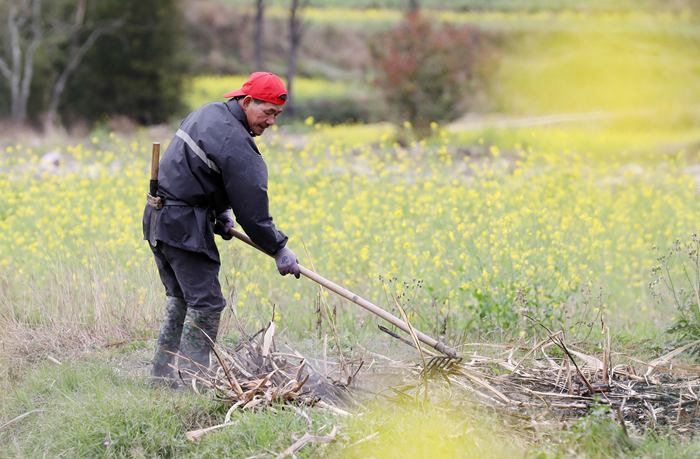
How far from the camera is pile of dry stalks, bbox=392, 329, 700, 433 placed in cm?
464

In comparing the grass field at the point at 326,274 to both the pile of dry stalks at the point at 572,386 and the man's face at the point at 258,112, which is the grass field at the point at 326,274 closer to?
the pile of dry stalks at the point at 572,386

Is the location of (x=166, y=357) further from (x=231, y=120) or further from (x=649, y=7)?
(x=649, y=7)

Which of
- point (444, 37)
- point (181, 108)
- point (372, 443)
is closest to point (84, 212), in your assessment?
point (372, 443)

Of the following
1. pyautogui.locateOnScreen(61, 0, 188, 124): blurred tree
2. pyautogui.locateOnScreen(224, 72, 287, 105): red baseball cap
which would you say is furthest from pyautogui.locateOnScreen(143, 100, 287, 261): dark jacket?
pyautogui.locateOnScreen(61, 0, 188, 124): blurred tree

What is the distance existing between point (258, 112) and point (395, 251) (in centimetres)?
299

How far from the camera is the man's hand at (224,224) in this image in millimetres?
5141

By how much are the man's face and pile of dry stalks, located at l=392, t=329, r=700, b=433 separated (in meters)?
1.55

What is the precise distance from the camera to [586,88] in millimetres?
28109

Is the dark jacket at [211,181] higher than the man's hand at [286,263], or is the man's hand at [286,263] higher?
the dark jacket at [211,181]

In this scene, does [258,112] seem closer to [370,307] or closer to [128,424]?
[370,307]

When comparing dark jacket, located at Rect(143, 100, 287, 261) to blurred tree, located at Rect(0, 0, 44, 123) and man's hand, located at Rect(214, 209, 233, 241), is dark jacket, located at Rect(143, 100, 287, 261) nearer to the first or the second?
man's hand, located at Rect(214, 209, 233, 241)

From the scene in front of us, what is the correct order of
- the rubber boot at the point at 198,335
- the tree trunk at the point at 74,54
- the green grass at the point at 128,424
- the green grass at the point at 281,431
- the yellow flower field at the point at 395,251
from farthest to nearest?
the tree trunk at the point at 74,54 → the yellow flower field at the point at 395,251 → the rubber boot at the point at 198,335 → the green grass at the point at 128,424 → the green grass at the point at 281,431

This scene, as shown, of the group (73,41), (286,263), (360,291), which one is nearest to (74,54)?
(73,41)

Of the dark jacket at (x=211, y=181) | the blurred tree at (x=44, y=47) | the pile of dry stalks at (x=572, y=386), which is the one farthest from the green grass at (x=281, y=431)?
the blurred tree at (x=44, y=47)
